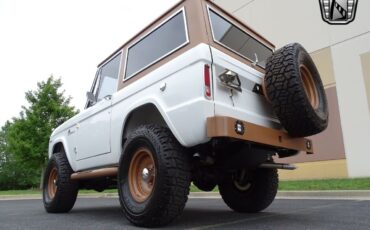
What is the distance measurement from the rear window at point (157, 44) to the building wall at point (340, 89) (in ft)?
33.5

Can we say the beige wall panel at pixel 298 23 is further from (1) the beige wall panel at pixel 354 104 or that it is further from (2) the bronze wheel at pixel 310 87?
(2) the bronze wheel at pixel 310 87

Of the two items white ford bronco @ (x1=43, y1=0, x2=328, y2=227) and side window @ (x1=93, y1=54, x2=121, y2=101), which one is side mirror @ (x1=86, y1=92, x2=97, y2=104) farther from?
white ford bronco @ (x1=43, y1=0, x2=328, y2=227)

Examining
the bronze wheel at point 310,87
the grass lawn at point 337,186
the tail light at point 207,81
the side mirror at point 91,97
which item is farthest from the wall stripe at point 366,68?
the tail light at point 207,81

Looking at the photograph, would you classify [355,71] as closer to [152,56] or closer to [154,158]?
[152,56]

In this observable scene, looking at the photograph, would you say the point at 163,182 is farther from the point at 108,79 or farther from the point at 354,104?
the point at 354,104

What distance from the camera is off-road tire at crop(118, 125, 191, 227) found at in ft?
11.4

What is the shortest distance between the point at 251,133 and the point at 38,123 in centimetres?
2319

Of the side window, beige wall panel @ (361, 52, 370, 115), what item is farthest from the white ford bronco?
beige wall panel @ (361, 52, 370, 115)

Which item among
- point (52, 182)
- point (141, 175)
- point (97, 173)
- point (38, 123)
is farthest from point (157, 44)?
point (38, 123)

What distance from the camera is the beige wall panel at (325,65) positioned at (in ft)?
46.2

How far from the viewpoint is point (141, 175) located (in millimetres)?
4066

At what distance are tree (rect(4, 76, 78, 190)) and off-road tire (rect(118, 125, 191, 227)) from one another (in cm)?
2184

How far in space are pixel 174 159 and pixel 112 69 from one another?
248 centimetres

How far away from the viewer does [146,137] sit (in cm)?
380
